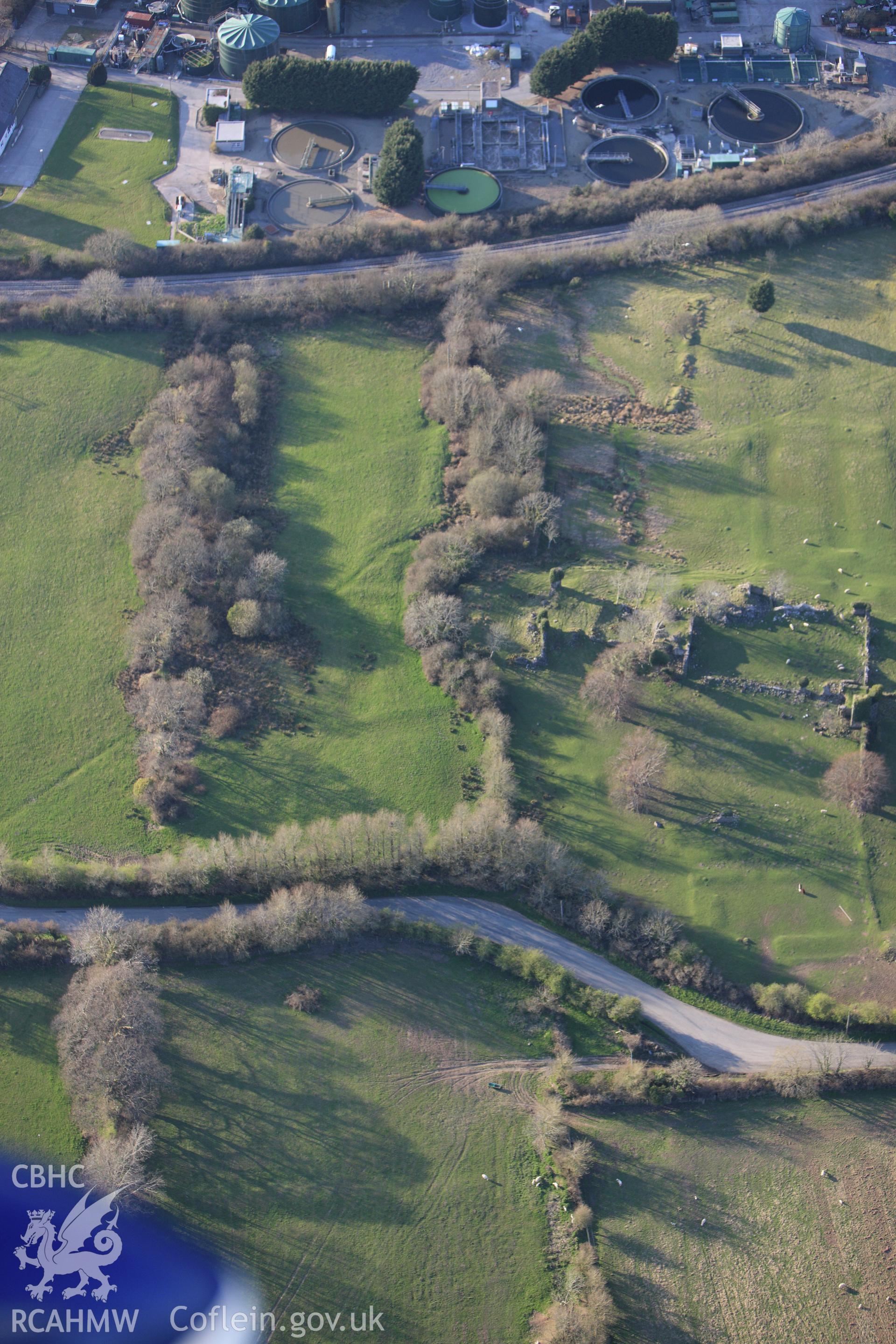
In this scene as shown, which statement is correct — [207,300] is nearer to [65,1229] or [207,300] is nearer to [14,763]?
[14,763]

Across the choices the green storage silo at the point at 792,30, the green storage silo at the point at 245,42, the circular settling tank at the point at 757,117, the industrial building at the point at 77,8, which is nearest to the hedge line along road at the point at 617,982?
the circular settling tank at the point at 757,117

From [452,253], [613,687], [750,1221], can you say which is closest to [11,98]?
[452,253]

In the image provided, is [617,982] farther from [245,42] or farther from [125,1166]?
[245,42]

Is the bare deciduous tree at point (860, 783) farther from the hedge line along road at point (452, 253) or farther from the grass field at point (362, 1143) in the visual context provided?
the hedge line along road at point (452, 253)

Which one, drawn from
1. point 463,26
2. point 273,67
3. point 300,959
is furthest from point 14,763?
point 463,26

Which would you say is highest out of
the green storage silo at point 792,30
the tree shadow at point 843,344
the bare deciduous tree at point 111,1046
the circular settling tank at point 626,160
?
the green storage silo at point 792,30

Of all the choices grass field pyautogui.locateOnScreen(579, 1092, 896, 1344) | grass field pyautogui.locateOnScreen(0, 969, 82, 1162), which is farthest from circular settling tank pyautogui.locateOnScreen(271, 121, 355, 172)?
grass field pyautogui.locateOnScreen(579, 1092, 896, 1344)

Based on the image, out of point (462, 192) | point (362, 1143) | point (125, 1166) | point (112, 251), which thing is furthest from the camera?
point (462, 192)
